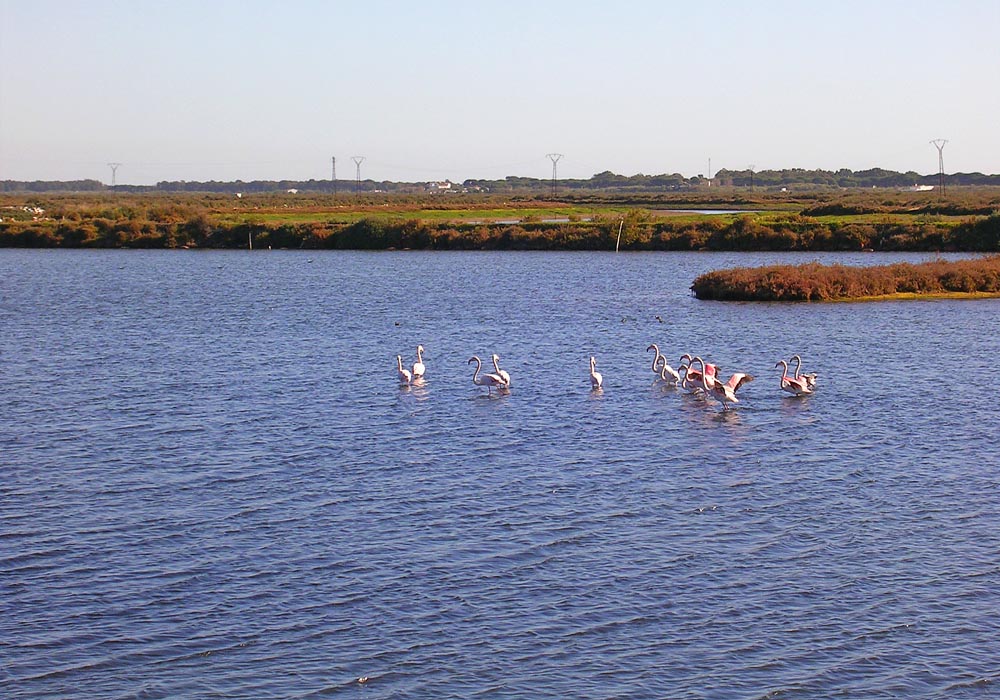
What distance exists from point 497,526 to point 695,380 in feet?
42.3

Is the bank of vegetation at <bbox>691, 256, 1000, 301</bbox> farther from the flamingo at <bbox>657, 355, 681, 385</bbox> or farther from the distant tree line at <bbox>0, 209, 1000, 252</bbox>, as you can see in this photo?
the distant tree line at <bbox>0, 209, 1000, 252</bbox>

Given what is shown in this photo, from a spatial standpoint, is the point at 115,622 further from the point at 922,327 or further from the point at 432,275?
the point at 432,275

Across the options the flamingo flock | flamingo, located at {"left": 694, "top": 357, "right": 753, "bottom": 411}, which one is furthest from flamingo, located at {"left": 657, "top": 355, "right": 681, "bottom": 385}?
flamingo, located at {"left": 694, "top": 357, "right": 753, "bottom": 411}

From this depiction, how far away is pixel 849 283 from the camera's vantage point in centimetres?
5531

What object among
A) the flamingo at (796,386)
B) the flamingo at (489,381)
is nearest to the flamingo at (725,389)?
the flamingo at (796,386)

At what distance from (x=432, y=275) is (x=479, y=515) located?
57093mm

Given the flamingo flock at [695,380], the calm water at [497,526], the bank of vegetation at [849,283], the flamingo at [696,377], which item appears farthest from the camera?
the bank of vegetation at [849,283]

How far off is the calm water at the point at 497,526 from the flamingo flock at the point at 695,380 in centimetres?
39

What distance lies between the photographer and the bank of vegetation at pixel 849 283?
55.0 metres

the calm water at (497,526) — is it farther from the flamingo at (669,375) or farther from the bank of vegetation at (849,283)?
the bank of vegetation at (849,283)

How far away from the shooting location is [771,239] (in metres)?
90.3

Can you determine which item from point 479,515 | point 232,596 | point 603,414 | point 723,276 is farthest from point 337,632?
point 723,276

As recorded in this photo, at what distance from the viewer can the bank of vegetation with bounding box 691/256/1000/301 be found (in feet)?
181

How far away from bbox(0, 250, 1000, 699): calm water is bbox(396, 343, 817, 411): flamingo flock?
39cm
